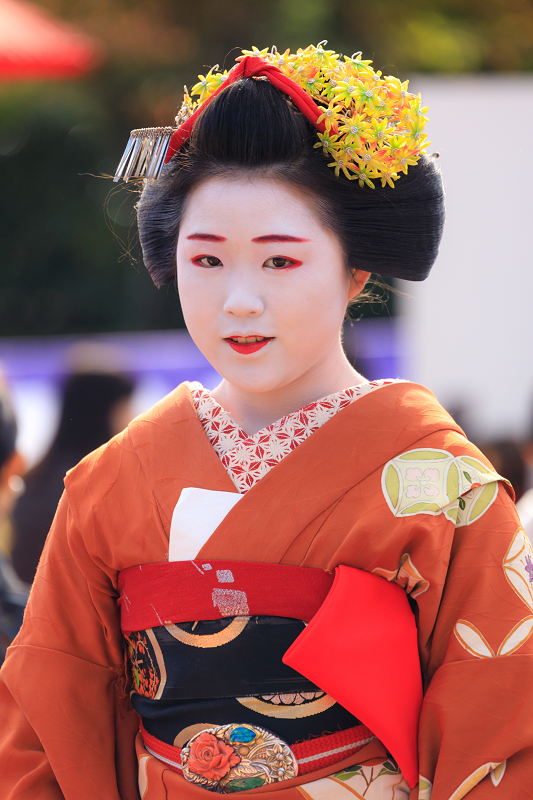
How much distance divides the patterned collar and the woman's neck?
0.9 inches

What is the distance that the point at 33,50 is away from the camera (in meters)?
4.30

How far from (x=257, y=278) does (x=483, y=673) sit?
0.62 metres

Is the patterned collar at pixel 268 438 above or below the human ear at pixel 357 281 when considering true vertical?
below

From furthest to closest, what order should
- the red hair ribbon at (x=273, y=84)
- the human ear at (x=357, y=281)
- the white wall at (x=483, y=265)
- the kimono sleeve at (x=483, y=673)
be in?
the white wall at (x=483, y=265) → the human ear at (x=357, y=281) → the red hair ribbon at (x=273, y=84) → the kimono sleeve at (x=483, y=673)

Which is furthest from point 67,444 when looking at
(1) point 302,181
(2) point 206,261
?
(1) point 302,181

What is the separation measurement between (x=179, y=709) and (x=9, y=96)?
7792 millimetres

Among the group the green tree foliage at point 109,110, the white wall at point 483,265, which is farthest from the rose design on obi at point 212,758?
the green tree foliage at point 109,110

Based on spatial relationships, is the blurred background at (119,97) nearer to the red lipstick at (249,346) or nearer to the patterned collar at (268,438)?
the patterned collar at (268,438)

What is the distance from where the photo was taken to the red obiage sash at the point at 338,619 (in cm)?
108

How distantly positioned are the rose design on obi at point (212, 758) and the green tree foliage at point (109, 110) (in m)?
6.79

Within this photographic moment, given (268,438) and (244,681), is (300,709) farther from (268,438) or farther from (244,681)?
(268,438)

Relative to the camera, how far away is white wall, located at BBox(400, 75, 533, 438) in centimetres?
363

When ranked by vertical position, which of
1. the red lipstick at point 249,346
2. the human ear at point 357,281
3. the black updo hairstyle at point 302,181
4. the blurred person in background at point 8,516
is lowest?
the blurred person in background at point 8,516

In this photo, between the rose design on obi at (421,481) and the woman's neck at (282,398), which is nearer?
the rose design on obi at (421,481)
